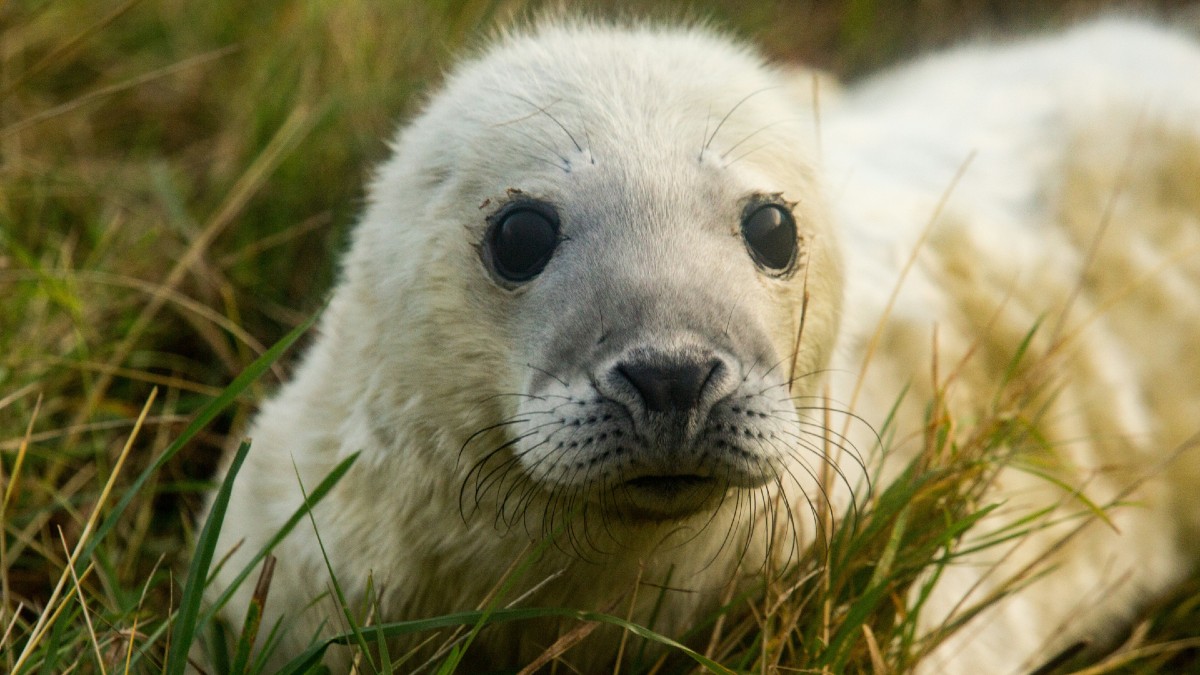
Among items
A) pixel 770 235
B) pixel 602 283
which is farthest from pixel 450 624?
pixel 770 235

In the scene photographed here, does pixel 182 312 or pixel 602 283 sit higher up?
pixel 602 283

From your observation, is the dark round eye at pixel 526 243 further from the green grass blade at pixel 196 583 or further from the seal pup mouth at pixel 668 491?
the green grass blade at pixel 196 583

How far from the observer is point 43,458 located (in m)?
3.32

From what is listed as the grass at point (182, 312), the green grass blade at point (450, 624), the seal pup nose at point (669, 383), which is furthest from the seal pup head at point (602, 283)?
the grass at point (182, 312)

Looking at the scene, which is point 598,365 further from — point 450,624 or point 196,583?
point 196,583

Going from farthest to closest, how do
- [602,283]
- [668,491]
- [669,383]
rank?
[602,283]
[668,491]
[669,383]

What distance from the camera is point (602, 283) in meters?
2.30

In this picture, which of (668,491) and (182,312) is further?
(182,312)

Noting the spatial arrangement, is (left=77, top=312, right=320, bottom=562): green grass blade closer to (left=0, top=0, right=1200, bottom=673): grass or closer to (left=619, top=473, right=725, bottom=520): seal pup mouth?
(left=0, top=0, right=1200, bottom=673): grass

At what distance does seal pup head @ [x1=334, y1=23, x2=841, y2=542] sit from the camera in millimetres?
2146

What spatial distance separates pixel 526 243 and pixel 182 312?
6.40ft

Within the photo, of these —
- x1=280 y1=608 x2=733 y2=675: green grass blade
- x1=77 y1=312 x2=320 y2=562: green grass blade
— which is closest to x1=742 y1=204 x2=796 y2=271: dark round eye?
x1=280 y1=608 x2=733 y2=675: green grass blade

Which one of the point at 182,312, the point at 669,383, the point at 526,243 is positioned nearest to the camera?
the point at 669,383

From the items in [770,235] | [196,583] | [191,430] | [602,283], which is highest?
[770,235]
